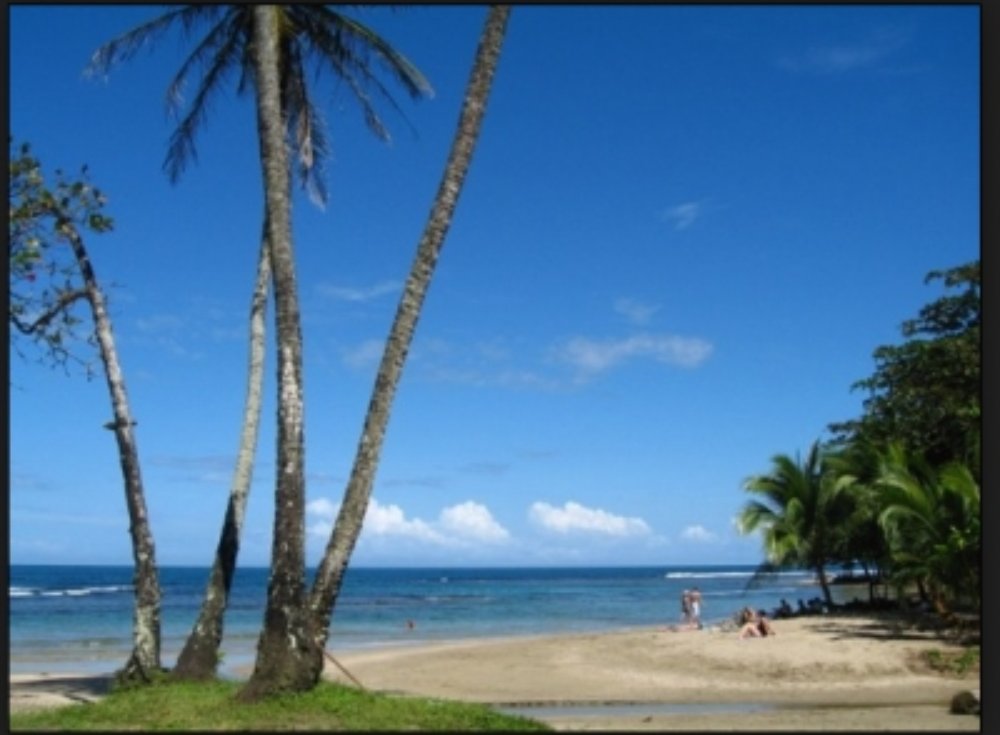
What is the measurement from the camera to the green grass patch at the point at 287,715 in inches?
461

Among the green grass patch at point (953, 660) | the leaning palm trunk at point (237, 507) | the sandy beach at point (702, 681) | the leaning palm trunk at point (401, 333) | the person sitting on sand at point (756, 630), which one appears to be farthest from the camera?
the person sitting on sand at point (756, 630)

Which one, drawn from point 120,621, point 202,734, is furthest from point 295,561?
point 120,621

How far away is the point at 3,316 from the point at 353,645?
81.5 feet

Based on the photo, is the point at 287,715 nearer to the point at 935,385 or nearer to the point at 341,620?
the point at 935,385

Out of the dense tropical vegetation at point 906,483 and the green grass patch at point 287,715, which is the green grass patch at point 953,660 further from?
the green grass patch at point 287,715

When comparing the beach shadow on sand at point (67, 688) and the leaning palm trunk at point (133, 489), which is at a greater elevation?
the leaning palm trunk at point (133, 489)

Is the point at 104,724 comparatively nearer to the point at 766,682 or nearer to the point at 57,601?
the point at 766,682

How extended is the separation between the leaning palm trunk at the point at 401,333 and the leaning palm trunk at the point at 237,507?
12.0 ft

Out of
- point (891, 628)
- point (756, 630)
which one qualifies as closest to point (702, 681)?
point (756, 630)

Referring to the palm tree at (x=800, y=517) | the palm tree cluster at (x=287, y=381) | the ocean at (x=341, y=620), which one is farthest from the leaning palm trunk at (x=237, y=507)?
the palm tree at (x=800, y=517)

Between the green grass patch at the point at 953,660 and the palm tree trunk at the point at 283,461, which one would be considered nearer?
the palm tree trunk at the point at 283,461

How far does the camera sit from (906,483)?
21.3 metres

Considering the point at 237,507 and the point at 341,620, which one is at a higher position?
the point at 237,507

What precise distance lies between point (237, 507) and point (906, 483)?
11.9 meters
